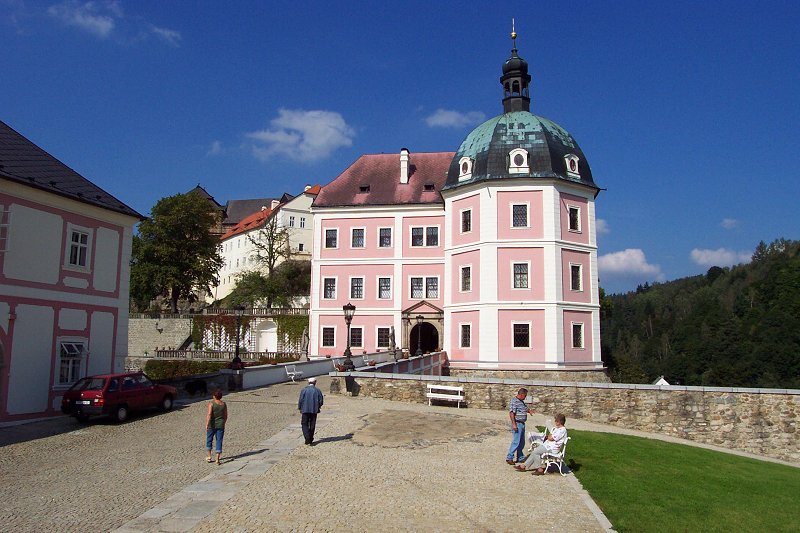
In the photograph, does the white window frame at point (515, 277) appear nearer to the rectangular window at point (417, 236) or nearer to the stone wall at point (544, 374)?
the stone wall at point (544, 374)

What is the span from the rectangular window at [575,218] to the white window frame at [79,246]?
2513cm

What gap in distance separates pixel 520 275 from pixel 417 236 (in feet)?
32.2

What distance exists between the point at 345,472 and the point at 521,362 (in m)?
23.7

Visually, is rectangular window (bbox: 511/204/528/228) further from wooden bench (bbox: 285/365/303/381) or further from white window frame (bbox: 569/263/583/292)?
wooden bench (bbox: 285/365/303/381)

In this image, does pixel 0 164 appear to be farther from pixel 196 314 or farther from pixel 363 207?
pixel 196 314

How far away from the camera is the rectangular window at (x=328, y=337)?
43.2 meters

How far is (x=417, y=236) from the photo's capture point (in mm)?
42875

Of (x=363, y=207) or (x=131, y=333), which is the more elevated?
(x=363, y=207)

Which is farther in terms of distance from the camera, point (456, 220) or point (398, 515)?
point (456, 220)

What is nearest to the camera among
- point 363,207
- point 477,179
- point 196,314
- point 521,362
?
point 521,362

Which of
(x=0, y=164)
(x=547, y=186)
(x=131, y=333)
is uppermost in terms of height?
(x=547, y=186)

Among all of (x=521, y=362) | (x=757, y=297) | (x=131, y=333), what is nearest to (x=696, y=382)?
(x=757, y=297)

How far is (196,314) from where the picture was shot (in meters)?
56.6

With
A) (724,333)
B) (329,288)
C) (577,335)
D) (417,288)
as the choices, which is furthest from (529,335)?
(724,333)
